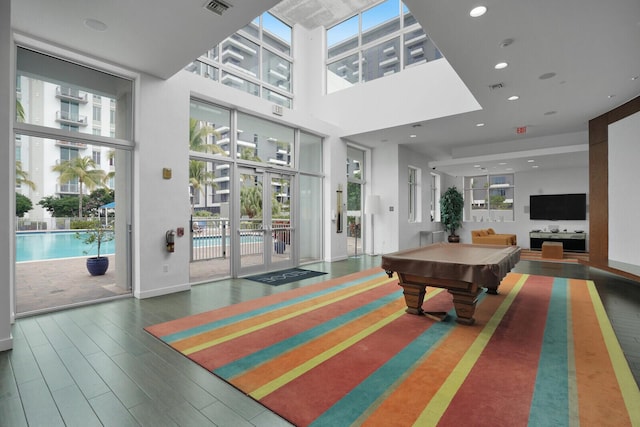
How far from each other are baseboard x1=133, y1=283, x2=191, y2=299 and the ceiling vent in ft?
12.3

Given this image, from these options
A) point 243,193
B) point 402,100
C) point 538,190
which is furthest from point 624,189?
point 243,193

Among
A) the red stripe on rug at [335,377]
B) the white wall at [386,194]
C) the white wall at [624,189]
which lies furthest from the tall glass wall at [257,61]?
the white wall at [624,189]

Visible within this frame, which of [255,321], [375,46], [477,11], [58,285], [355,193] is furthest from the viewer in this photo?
[355,193]

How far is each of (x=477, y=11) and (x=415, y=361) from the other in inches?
141

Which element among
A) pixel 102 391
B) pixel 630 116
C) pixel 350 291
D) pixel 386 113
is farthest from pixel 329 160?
pixel 102 391

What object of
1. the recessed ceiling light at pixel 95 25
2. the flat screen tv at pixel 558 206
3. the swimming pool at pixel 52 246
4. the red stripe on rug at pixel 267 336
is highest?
the recessed ceiling light at pixel 95 25

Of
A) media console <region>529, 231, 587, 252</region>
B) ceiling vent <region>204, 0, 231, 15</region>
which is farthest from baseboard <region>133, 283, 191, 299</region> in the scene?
media console <region>529, 231, 587, 252</region>

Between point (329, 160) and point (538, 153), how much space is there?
218 inches

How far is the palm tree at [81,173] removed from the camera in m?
4.13

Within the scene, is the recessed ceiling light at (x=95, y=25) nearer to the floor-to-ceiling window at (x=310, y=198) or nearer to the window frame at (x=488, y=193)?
the floor-to-ceiling window at (x=310, y=198)

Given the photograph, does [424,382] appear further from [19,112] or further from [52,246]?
[19,112]

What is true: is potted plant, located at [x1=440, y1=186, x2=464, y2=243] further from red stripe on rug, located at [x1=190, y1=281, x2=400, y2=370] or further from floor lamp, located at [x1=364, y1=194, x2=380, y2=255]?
red stripe on rug, located at [x1=190, y1=281, x2=400, y2=370]

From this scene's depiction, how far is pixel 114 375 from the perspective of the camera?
240cm

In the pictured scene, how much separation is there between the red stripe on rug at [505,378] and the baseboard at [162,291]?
13.9 feet
